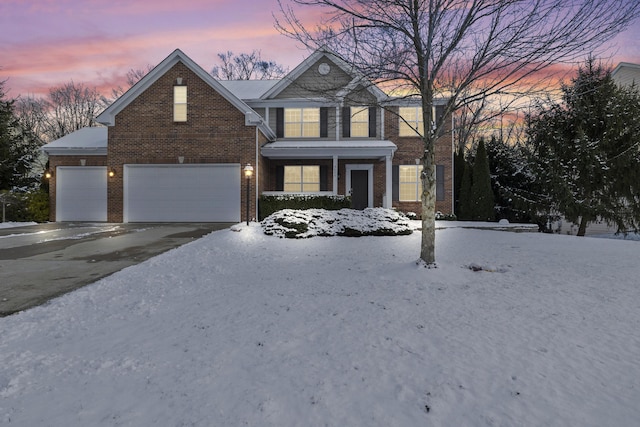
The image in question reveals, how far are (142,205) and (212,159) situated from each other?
12.4 ft

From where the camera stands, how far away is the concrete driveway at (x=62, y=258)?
4539mm

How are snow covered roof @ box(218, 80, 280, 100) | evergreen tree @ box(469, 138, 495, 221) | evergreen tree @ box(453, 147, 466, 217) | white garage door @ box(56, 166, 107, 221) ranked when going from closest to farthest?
evergreen tree @ box(469, 138, 495, 221)
white garage door @ box(56, 166, 107, 221)
evergreen tree @ box(453, 147, 466, 217)
snow covered roof @ box(218, 80, 280, 100)

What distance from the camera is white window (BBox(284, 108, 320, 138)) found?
17.3 meters

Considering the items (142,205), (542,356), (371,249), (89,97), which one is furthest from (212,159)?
(89,97)

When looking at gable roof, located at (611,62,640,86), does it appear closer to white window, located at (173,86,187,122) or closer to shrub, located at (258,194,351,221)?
shrub, located at (258,194,351,221)

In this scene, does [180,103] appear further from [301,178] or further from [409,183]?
[409,183]

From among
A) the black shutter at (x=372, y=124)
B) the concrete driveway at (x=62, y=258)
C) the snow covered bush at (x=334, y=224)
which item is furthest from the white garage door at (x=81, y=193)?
the black shutter at (x=372, y=124)

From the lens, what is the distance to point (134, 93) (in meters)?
14.7

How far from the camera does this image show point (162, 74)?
576 inches

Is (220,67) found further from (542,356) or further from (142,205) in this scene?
(542,356)

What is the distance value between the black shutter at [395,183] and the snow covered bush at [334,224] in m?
6.47

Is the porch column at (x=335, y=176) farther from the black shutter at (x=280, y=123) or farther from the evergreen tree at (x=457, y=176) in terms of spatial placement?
the evergreen tree at (x=457, y=176)

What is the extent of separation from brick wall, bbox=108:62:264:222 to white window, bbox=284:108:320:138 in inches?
128

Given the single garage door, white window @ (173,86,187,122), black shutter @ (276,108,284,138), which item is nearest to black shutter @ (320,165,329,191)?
black shutter @ (276,108,284,138)
